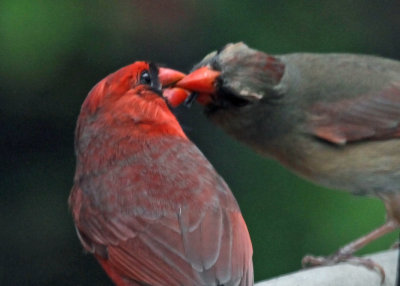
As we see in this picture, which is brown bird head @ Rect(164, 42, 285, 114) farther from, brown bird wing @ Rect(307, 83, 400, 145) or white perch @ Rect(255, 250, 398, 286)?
white perch @ Rect(255, 250, 398, 286)

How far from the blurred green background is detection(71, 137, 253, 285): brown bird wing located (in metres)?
1.52

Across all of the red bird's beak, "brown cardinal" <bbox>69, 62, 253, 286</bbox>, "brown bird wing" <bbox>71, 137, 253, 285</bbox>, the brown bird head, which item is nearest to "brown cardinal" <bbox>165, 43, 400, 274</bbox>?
the brown bird head

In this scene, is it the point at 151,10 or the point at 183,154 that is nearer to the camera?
the point at 183,154

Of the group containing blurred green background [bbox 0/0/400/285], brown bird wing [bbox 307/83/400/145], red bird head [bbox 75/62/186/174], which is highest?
red bird head [bbox 75/62/186/174]

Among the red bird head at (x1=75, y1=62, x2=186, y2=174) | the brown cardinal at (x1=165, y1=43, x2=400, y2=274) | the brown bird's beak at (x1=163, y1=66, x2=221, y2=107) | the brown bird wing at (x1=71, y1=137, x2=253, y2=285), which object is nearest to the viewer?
the brown bird wing at (x1=71, y1=137, x2=253, y2=285)

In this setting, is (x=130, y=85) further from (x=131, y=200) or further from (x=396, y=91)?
(x=396, y=91)

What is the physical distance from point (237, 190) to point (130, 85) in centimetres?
174

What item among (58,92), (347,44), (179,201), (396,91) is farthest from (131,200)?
(347,44)

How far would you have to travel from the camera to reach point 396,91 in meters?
3.88

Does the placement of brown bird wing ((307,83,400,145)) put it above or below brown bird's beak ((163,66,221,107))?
below

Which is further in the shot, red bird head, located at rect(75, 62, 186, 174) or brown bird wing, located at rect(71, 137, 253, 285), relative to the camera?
red bird head, located at rect(75, 62, 186, 174)

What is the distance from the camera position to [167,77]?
11.4ft

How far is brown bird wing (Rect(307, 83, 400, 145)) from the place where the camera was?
12.4 ft

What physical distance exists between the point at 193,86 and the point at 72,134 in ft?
5.19
